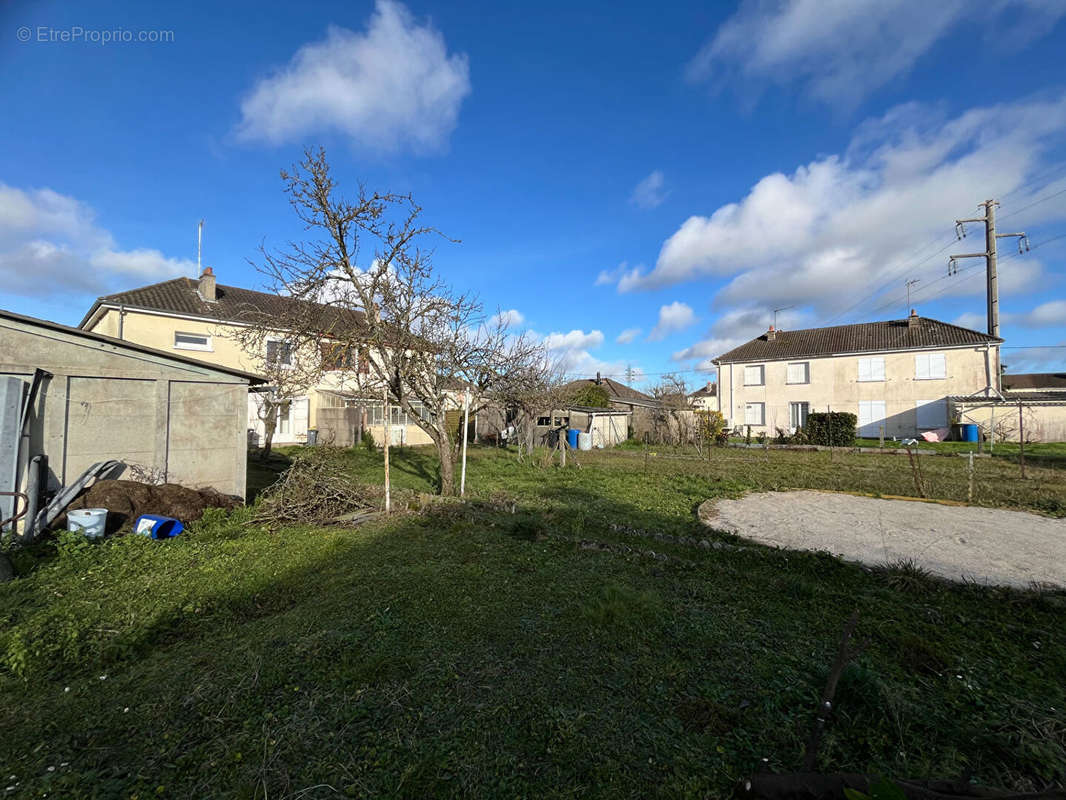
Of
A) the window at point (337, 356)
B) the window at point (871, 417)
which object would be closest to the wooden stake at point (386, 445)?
the window at point (337, 356)

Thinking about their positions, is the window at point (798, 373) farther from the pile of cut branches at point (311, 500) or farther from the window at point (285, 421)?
the window at point (285, 421)

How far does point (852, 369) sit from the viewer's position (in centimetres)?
2598

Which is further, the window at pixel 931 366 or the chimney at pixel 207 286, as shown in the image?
the window at pixel 931 366

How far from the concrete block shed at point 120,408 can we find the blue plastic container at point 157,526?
1486 mm

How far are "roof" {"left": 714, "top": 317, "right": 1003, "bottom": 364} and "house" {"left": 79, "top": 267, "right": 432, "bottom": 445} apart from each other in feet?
72.2

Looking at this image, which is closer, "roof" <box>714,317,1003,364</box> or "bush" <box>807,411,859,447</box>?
"bush" <box>807,411,859,447</box>

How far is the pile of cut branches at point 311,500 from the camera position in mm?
7113

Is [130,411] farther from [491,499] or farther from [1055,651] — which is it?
[1055,651]

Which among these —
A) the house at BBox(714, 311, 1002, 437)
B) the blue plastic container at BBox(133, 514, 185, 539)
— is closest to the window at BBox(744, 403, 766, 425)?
the house at BBox(714, 311, 1002, 437)

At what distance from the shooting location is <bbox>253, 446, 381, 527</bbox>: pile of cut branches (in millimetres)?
7113

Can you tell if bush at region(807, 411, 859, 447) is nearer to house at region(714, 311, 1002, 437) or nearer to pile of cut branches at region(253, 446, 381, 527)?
house at region(714, 311, 1002, 437)

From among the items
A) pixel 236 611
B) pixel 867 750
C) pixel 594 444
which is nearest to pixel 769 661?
pixel 867 750

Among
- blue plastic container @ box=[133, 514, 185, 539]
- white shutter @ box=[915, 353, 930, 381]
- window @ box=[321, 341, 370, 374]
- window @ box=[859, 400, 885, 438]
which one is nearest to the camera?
blue plastic container @ box=[133, 514, 185, 539]

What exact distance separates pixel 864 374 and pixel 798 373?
10.6 ft
